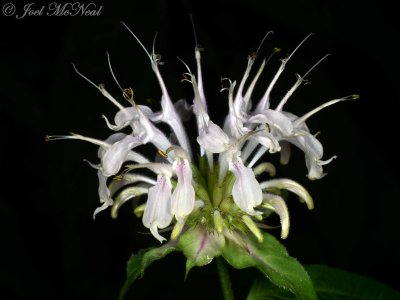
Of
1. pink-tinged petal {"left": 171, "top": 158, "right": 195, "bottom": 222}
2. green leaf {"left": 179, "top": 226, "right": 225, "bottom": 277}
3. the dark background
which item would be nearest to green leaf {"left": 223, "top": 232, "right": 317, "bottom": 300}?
green leaf {"left": 179, "top": 226, "right": 225, "bottom": 277}

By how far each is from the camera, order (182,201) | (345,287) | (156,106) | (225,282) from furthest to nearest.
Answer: (156,106)
(345,287)
(225,282)
(182,201)

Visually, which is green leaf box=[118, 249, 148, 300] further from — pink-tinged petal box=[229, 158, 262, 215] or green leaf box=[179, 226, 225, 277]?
pink-tinged petal box=[229, 158, 262, 215]

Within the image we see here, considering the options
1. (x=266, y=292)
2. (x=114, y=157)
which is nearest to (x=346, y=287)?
(x=266, y=292)

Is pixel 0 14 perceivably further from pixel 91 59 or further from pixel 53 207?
pixel 53 207

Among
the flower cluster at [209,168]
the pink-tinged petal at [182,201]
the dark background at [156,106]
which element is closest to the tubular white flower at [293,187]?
the flower cluster at [209,168]

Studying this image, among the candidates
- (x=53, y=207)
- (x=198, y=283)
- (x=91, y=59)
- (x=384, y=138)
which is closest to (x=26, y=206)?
(x=53, y=207)

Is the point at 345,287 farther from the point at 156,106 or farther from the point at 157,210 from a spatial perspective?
the point at 156,106

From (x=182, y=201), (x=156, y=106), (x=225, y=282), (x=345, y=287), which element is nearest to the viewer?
(x=182, y=201)
